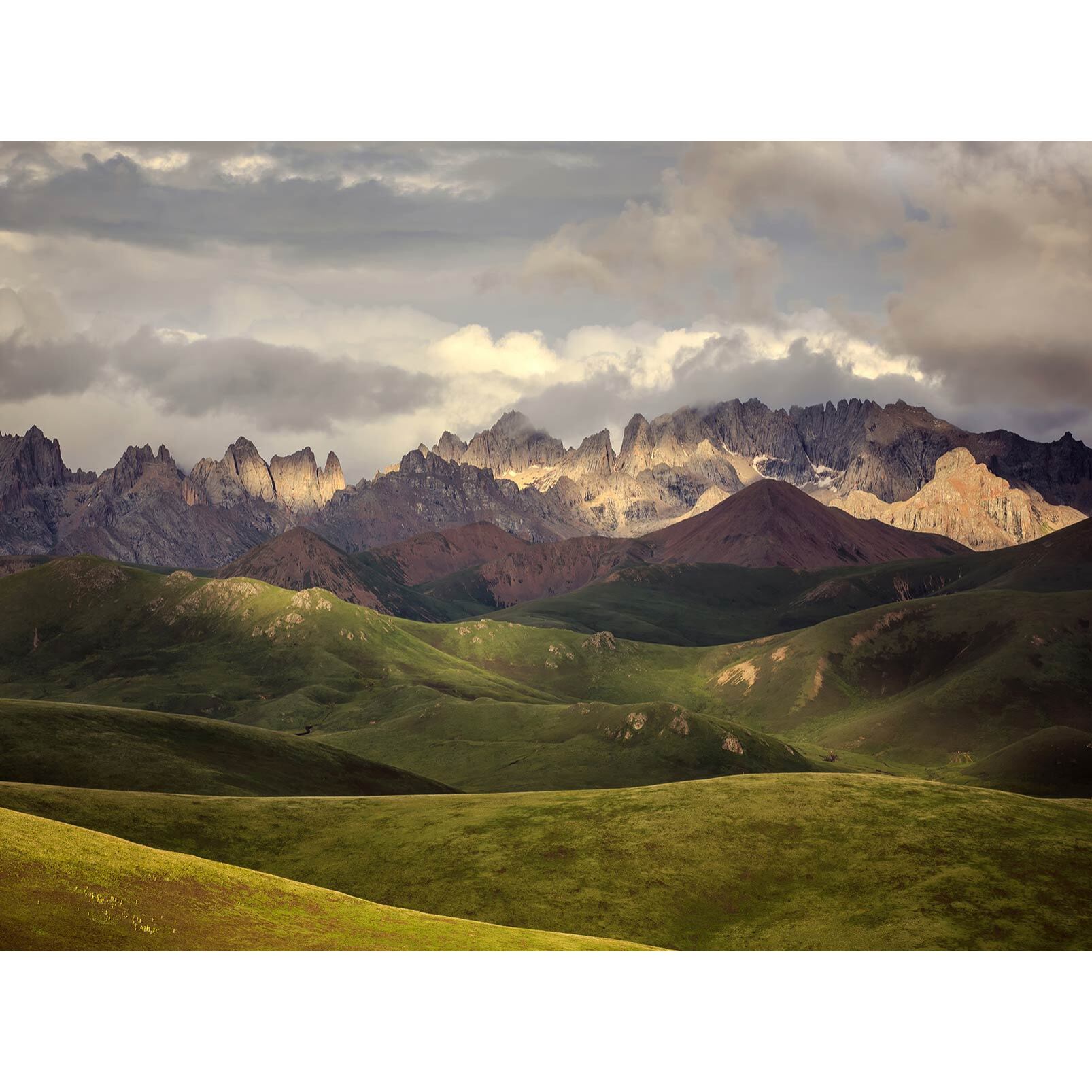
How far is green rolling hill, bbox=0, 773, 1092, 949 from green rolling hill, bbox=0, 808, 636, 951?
67.7 ft

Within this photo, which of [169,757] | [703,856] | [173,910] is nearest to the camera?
[173,910]

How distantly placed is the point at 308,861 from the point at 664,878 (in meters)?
32.4

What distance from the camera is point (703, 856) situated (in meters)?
96.4

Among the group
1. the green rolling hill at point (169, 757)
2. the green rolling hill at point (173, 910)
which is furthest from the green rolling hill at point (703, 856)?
the green rolling hill at point (169, 757)

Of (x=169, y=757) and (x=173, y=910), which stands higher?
(x=169, y=757)

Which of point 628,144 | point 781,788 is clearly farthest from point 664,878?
point 628,144

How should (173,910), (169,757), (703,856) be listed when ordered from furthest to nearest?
(169,757) → (703,856) → (173,910)

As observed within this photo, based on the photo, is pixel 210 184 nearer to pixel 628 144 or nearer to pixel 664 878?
pixel 628 144

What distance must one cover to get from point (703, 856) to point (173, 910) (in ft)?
169

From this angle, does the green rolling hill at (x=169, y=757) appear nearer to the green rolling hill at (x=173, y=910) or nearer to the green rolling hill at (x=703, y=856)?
the green rolling hill at (x=703, y=856)

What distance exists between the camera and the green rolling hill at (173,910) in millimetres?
54781

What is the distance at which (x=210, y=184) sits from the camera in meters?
108

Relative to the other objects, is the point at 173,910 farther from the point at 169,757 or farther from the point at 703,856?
the point at 169,757

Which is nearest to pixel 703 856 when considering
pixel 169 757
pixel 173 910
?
pixel 173 910
